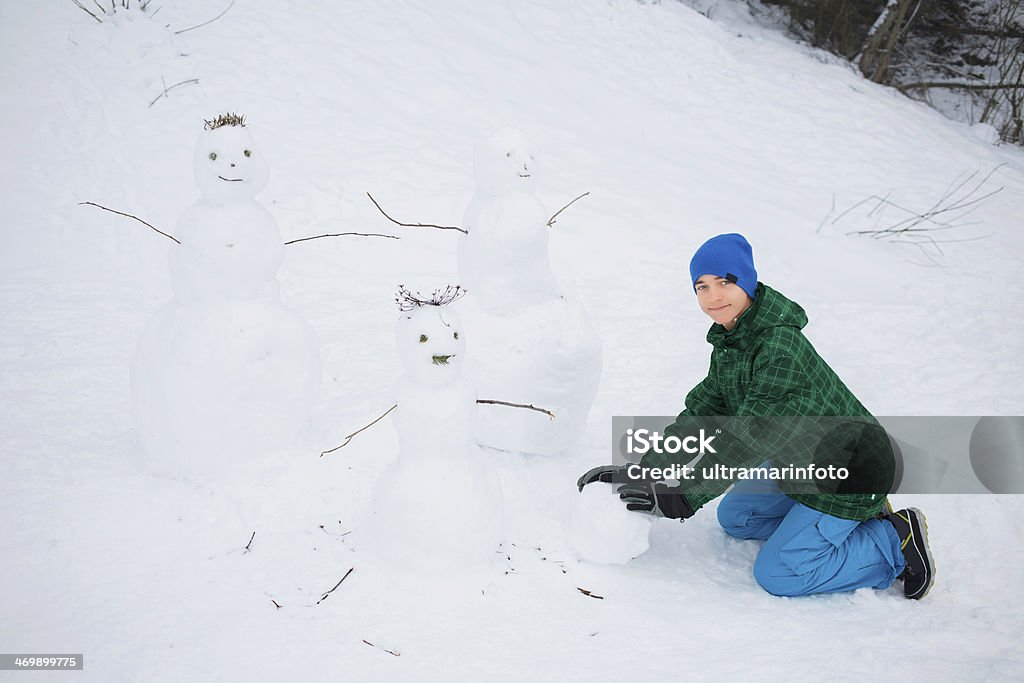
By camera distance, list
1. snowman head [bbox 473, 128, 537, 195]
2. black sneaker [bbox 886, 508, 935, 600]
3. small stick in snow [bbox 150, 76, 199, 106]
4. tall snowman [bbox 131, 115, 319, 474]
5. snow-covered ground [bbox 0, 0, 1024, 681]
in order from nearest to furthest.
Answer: snow-covered ground [bbox 0, 0, 1024, 681], black sneaker [bbox 886, 508, 935, 600], tall snowman [bbox 131, 115, 319, 474], snowman head [bbox 473, 128, 537, 195], small stick in snow [bbox 150, 76, 199, 106]

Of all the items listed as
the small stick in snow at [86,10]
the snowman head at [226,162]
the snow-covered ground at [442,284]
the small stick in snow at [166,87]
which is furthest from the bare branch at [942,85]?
the snowman head at [226,162]

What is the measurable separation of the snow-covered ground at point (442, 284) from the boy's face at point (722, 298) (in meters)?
0.91

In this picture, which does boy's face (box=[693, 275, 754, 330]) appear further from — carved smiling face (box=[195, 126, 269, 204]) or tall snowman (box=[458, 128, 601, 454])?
carved smiling face (box=[195, 126, 269, 204])

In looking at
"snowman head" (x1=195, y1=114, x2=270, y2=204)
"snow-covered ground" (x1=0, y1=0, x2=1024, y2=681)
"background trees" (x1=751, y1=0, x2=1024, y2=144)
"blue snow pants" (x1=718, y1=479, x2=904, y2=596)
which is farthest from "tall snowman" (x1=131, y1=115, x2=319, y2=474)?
"background trees" (x1=751, y1=0, x2=1024, y2=144)

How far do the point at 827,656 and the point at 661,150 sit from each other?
5168 mm

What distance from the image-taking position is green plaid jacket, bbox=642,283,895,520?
8.09 feet

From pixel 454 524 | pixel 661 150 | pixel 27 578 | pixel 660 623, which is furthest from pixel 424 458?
pixel 661 150

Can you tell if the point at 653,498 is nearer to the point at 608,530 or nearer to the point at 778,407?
the point at 608,530

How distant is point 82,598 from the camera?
2.27 m

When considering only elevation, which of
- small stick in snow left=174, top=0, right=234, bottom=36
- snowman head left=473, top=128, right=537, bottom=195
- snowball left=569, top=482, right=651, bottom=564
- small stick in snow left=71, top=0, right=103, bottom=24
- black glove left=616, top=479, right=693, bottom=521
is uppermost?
small stick in snow left=174, top=0, right=234, bottom=36

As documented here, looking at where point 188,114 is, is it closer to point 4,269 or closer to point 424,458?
point 4,269

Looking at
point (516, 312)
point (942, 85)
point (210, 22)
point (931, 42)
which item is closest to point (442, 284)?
point (516, 312)

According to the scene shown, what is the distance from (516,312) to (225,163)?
1.19 metres

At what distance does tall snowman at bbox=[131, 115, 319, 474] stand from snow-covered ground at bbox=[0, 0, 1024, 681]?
0.18 metres
